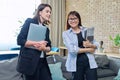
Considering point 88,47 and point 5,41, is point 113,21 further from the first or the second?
point 5,41

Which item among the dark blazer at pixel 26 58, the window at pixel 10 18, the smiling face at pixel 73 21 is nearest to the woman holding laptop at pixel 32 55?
the dark blazer at pixel 26 58

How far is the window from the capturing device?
5767 millimetres

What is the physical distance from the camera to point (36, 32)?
1935 millimetres

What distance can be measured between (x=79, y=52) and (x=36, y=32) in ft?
2.06

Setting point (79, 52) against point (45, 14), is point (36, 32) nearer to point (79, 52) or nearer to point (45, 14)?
point (45, 14)

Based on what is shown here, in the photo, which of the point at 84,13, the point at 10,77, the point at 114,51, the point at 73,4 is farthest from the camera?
the point at 73,4

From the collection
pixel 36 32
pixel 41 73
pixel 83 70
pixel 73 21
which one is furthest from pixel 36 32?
pixel 83 70

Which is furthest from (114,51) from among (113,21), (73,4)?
(73,4)

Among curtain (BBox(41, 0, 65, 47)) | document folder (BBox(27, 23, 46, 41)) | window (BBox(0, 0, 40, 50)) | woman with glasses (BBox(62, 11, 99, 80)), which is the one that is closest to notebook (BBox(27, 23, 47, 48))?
document folder (BBox(27, 23, 46, 41))

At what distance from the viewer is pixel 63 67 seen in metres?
3.65

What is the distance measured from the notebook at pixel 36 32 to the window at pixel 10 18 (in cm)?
402

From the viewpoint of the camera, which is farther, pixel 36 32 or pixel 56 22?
pixel 56 22

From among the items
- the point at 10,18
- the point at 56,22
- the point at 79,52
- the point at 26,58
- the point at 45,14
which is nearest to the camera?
the point at 26,58

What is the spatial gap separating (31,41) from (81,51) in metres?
0.66
